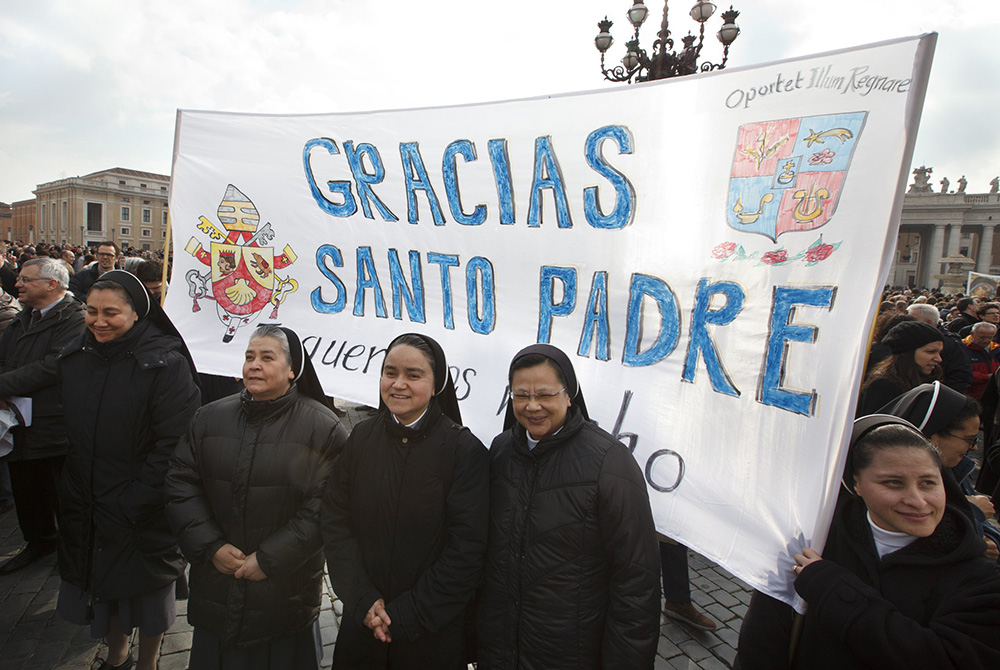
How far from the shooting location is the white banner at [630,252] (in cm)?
186

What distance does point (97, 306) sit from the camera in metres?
2.66

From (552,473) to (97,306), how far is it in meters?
2.43

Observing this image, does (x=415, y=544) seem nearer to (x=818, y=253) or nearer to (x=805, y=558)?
(x=805, y=558)

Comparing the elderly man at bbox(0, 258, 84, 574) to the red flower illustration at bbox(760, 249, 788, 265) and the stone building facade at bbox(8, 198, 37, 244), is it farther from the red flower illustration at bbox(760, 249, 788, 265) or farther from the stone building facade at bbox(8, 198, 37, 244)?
the stone building facade at bbox(8, 198, 37, 244)

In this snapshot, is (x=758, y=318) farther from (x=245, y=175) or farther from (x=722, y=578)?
(x=245, y=175)

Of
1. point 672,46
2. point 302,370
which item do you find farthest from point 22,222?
point 302,370

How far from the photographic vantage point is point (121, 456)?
268cm

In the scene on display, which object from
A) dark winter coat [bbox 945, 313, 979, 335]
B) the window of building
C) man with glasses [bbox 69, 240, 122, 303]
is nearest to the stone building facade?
the window of building

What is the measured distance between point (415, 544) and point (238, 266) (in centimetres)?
234

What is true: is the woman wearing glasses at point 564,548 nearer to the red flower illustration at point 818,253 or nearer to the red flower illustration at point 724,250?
the red flower illustration at point 724,250

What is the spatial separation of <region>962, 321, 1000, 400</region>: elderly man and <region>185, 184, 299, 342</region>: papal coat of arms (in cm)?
765

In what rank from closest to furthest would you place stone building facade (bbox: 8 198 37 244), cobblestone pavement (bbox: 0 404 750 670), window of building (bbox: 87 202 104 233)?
cobblestone pavement (bbox: 0 404 750 670), window of building (bbox: 87 202 104 233), stone building facade (bbox: 8 198 37 244)

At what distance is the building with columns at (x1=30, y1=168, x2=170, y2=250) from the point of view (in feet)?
287

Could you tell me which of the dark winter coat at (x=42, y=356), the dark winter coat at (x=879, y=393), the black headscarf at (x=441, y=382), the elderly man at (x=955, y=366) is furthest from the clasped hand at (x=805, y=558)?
the dark winter coat at (x=42, y=356)
